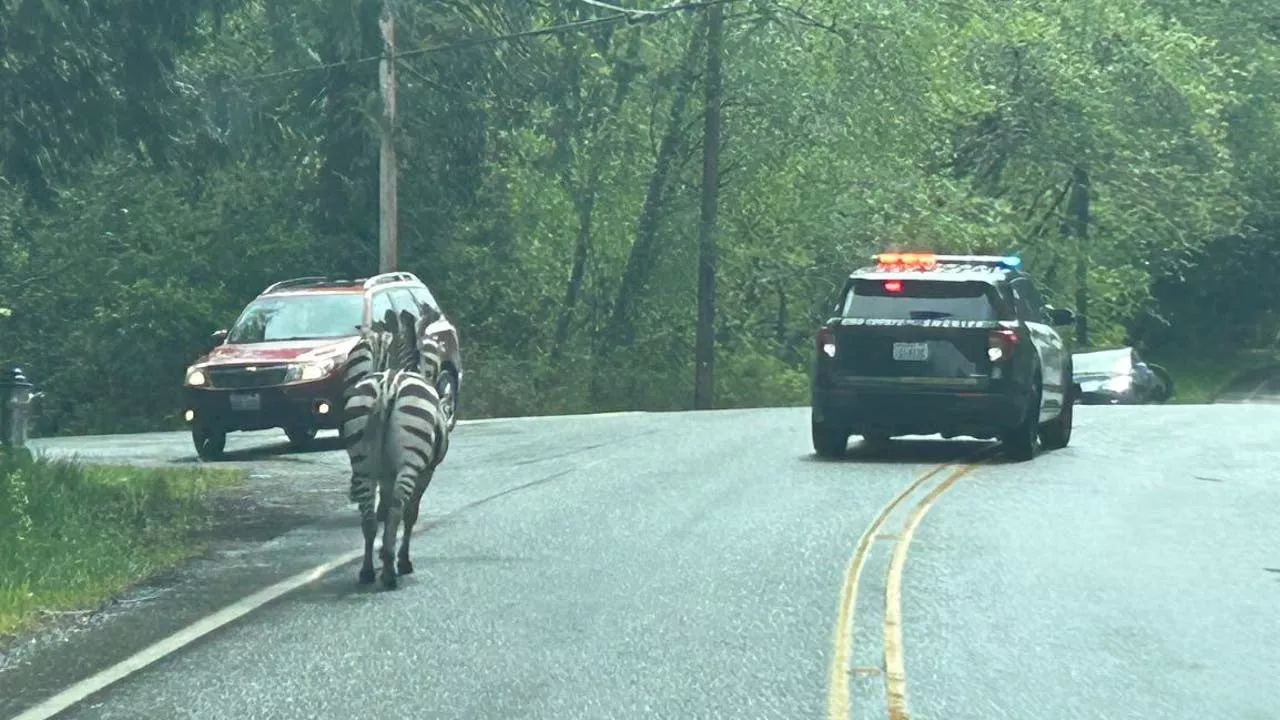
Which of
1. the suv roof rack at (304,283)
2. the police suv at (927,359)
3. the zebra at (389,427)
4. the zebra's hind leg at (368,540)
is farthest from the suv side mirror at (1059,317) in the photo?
the zebra's hind leg at (368,540)

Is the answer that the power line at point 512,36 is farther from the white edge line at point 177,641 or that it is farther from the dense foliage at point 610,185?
the white edge line at point 177,641

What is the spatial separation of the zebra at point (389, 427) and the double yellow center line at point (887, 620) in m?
2.48

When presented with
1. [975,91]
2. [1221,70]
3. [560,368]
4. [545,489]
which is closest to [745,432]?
[545,489]

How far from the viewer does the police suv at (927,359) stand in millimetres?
19359

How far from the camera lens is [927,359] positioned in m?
19.4

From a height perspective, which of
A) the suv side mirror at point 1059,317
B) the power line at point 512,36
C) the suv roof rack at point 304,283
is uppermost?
the power line at point 512,36

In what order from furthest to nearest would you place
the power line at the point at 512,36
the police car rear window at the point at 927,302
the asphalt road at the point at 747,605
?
the power line at the point at 512,36 < the police car rear window at the point at 927,302 < the asphalt road at the point at 747,605

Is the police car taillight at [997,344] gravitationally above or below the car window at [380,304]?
below

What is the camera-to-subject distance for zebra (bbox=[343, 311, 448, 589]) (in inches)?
462

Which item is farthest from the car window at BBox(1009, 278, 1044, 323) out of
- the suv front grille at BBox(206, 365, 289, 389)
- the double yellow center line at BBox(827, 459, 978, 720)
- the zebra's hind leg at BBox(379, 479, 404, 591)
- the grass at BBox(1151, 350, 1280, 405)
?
the grass at BBox(1151, 350, 1280, 405)

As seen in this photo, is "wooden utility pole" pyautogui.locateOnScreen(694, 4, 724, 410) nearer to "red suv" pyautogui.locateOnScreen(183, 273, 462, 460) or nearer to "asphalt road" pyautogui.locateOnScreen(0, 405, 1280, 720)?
"red suv" pyautogui.locateOnScreen(183, 273, 462, 460)

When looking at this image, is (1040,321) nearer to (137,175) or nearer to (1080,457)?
(1080,457)

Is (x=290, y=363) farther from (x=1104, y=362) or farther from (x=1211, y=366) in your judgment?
(x=1211, y=366)

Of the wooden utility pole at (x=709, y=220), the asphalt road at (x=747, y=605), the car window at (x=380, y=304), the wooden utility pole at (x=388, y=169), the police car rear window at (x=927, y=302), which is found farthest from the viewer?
the wooden utility pole at (x=709, y=220)
